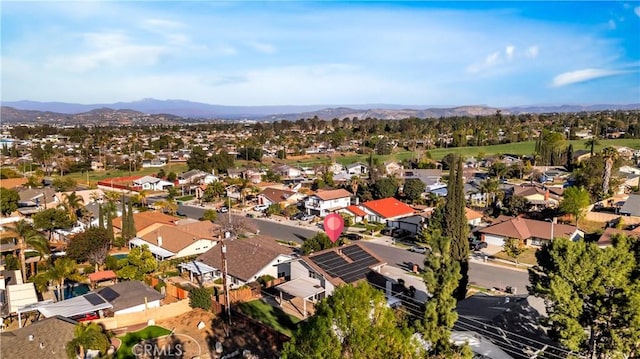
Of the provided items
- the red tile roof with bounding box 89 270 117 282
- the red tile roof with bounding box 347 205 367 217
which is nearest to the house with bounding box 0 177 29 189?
→ the red tile roof with bounding box 89 270 117 282

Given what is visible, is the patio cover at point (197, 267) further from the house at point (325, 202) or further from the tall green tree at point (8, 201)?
the tall green tree at point (8, 201)

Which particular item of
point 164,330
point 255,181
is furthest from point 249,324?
point 255,181

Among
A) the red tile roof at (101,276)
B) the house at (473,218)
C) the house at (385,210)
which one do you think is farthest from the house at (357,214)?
the red tile roof at (101,276)

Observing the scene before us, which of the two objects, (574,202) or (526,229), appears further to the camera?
(574,202)

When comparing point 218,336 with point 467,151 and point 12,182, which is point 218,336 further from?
point 467,151

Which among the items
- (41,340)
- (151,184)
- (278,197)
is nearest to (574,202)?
(278,197)

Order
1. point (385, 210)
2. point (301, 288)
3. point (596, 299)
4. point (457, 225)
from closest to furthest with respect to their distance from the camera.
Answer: point (596, 299), point (301, 288), point (457, 225), point (385, 210)
